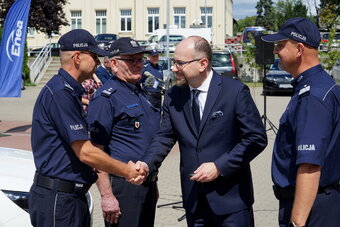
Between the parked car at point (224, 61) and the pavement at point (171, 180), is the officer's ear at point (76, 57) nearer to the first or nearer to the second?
the pavement at point (171, 180)

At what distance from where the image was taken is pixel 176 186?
8.75 m

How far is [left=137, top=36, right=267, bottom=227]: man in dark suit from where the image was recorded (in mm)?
3945

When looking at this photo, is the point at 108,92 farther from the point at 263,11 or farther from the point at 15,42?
the point at 263,11

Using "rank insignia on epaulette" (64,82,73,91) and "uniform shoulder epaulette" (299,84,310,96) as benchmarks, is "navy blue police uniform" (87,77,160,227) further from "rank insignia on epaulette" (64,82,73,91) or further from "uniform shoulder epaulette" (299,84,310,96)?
"uniform shoulder epaulette" (299,84,310,96)

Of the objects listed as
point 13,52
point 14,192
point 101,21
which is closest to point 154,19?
point 101,21

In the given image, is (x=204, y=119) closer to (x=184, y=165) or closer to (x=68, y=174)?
(x=184, y=165)

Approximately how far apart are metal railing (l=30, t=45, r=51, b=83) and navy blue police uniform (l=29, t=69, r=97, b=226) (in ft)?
88.3

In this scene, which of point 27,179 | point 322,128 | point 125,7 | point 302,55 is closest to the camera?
point 322,128

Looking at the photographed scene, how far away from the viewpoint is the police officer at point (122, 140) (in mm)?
4348

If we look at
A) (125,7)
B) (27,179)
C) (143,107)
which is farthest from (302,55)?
(125,7)

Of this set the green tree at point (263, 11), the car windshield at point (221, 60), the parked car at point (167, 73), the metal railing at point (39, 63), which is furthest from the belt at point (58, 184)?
the green tree at point (263, 11)

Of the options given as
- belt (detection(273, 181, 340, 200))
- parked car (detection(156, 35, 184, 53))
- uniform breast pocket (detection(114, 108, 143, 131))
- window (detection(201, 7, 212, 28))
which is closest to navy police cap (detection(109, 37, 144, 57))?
uniform breast pocket (detection(114, 108, 143, 131))

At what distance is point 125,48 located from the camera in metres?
4.59

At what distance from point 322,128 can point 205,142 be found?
94cm
